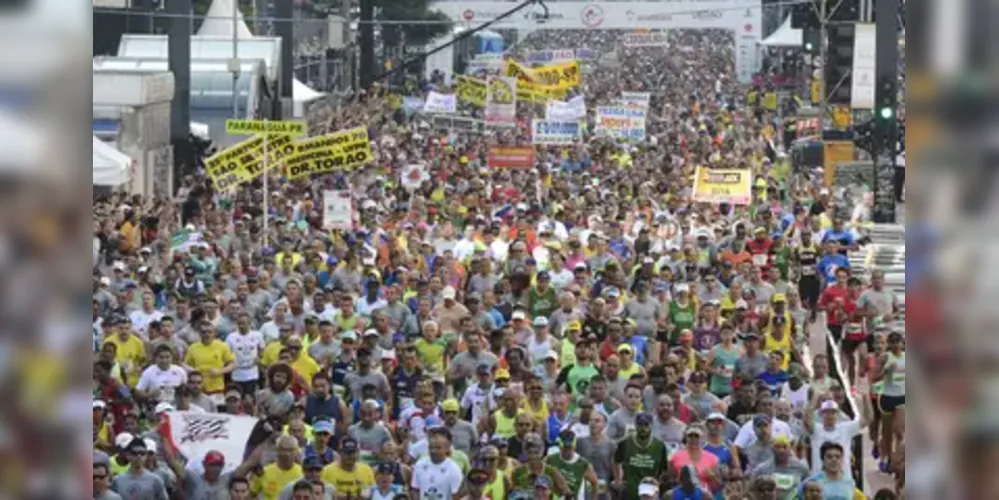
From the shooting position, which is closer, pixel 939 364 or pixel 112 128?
pixel 939 364

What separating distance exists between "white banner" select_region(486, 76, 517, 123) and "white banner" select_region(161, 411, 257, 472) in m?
31.0

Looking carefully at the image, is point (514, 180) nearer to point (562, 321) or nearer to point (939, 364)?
point (562, 321)

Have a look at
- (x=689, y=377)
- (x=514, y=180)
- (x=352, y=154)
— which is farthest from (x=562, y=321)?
(x=514, y=180)

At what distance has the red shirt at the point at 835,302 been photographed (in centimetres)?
1916

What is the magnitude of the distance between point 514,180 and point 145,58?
14.0 metres

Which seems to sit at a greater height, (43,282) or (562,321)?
(43,282)

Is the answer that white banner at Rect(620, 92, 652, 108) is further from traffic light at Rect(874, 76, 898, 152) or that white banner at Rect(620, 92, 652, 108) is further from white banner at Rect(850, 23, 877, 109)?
traffic light at Rect(874, 76, 898, 152)

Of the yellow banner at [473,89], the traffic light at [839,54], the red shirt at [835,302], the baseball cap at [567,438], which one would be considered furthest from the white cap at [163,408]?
the yellow banner at [473,89]

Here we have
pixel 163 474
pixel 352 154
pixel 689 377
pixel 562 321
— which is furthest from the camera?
pixel 352 154

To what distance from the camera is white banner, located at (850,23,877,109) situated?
39.8 meters

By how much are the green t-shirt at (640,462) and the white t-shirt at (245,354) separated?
405 cm

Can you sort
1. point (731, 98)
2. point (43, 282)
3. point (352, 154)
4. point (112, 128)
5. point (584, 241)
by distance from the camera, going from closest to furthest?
point (43, 282)
point (584, 241)
point (352, 154)
point (112, 128)
point (731, 98)

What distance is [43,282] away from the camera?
60.7 inches

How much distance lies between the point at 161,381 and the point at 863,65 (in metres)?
27.5
